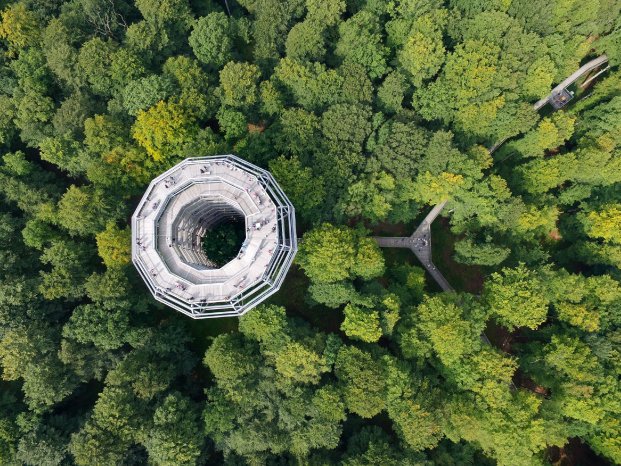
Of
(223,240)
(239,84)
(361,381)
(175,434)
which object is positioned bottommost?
(175,434)

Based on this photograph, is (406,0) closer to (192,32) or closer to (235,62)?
(235,62)

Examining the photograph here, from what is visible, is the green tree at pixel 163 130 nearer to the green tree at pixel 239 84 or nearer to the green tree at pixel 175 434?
the green tree at pixel 239 84

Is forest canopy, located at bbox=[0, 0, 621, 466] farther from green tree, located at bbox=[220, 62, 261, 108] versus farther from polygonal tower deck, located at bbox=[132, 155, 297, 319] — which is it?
polygonal tower deck, located at bbox=[132, 155, 297, 319]

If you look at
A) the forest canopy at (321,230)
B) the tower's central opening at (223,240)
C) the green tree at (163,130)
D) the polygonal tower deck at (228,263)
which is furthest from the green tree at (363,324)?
the green tree at (163,130)

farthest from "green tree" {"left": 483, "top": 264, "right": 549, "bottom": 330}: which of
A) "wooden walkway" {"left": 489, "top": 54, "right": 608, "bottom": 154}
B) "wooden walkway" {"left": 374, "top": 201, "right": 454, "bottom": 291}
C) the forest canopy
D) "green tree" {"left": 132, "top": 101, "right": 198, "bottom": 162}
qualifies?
"green tree" {"left": 132, "top": 101, "right": 198, "bottom": 162}

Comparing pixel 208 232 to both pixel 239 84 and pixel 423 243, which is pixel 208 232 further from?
pixel 423 243

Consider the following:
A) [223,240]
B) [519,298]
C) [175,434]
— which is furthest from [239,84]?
[519,298]
